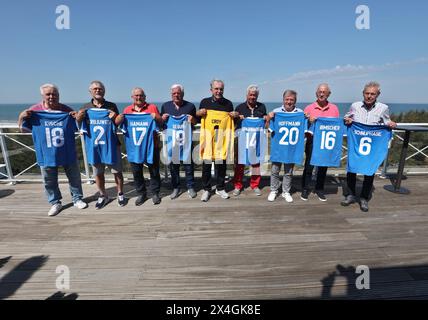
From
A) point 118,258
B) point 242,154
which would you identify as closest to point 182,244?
point 118,258

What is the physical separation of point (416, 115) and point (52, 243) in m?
32.3

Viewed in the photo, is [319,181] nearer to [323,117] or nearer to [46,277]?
[323,117]

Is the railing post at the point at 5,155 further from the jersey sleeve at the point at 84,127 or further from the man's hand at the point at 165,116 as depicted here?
the man's hand at the point at 165,116

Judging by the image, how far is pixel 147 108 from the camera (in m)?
4.76

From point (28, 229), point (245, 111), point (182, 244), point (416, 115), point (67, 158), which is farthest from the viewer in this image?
point (416, 115)

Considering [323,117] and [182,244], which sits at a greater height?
[323,117]

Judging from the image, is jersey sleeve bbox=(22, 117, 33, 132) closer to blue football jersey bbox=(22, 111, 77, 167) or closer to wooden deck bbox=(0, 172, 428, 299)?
blue football jersey bbox=(22, 111, 77, 167)

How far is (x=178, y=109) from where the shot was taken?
4.88 m

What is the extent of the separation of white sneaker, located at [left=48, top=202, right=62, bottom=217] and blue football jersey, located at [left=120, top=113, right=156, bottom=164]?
159 centimetres

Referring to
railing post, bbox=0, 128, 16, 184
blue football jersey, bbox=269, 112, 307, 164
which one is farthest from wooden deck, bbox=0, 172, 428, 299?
railing post, bbox=0, 128, 16, 184

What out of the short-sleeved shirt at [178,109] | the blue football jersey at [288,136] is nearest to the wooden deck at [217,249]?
the blue football jersey at [288,136]

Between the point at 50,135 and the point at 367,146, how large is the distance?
5.79m

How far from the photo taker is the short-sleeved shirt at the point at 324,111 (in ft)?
15.7

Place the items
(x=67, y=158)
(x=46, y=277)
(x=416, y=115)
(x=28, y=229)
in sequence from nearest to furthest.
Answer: (x=46, y=277) < (x=28, y=229) < (x=67, y=158) < (x=416, y=115)
